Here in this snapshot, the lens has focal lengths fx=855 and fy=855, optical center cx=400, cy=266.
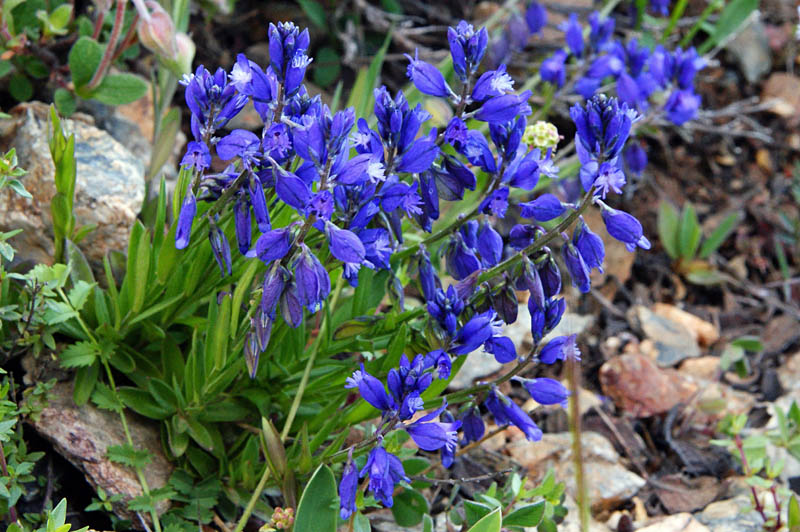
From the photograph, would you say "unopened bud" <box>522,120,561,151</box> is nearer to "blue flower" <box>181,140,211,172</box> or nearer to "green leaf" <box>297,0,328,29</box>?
"blue flower" <box>181,140,211,172</box>

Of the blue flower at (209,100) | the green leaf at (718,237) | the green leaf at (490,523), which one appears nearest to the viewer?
the blue flower at (209,100)

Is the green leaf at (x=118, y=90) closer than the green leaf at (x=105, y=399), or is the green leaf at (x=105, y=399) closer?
the green leaf at (x=105, y=399)

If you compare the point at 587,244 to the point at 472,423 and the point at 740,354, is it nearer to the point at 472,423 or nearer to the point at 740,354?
the point at 472,423

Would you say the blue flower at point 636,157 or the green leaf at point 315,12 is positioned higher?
the green leaf at point 315,12

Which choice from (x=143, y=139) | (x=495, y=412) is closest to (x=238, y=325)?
(x=495, y=412)

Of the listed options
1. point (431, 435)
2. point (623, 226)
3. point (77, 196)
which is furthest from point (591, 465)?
point (77, 196)

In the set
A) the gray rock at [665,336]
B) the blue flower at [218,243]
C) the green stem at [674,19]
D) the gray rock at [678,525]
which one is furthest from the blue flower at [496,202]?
the green stem at [674,19]

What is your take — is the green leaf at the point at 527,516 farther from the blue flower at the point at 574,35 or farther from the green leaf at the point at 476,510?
the blue flower at the point at 574,35

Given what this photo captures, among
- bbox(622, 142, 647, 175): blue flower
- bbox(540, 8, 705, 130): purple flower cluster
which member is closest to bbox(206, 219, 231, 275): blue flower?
bbox(540, 8, 705, 130): purple flower cluster
